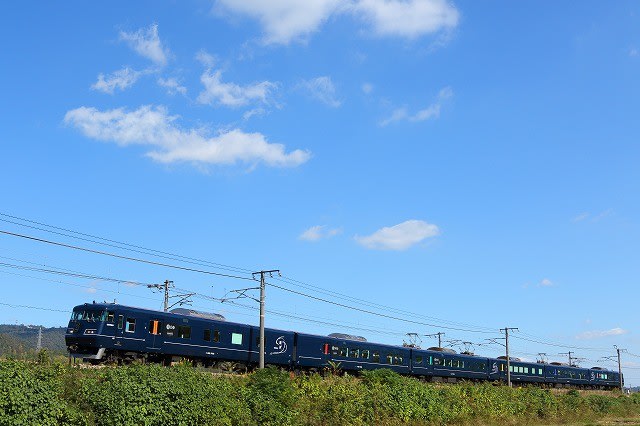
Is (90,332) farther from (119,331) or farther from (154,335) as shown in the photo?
(154,335)

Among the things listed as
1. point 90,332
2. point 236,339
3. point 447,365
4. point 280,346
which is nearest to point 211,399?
point 90,332

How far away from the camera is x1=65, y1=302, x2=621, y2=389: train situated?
34688 mm

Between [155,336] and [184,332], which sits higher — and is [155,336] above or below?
below

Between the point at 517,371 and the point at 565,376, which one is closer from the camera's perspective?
the point at 517,371

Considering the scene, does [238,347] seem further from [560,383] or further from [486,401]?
[560,383]

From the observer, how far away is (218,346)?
4019 cm

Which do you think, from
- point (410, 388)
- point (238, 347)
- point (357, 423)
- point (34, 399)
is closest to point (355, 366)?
point (238, 347)

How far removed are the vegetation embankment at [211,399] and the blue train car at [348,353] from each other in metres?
15.2

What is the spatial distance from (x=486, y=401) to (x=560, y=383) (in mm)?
54145

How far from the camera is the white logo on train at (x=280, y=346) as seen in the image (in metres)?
44.6

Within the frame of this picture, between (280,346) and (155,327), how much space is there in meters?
11.5

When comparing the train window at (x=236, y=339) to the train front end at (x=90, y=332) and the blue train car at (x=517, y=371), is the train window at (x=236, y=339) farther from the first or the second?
the blue train car at (x=517, y=371)

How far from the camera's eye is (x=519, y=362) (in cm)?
7550

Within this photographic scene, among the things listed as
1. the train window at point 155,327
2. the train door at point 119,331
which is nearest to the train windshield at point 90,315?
the train door at point 119,331
